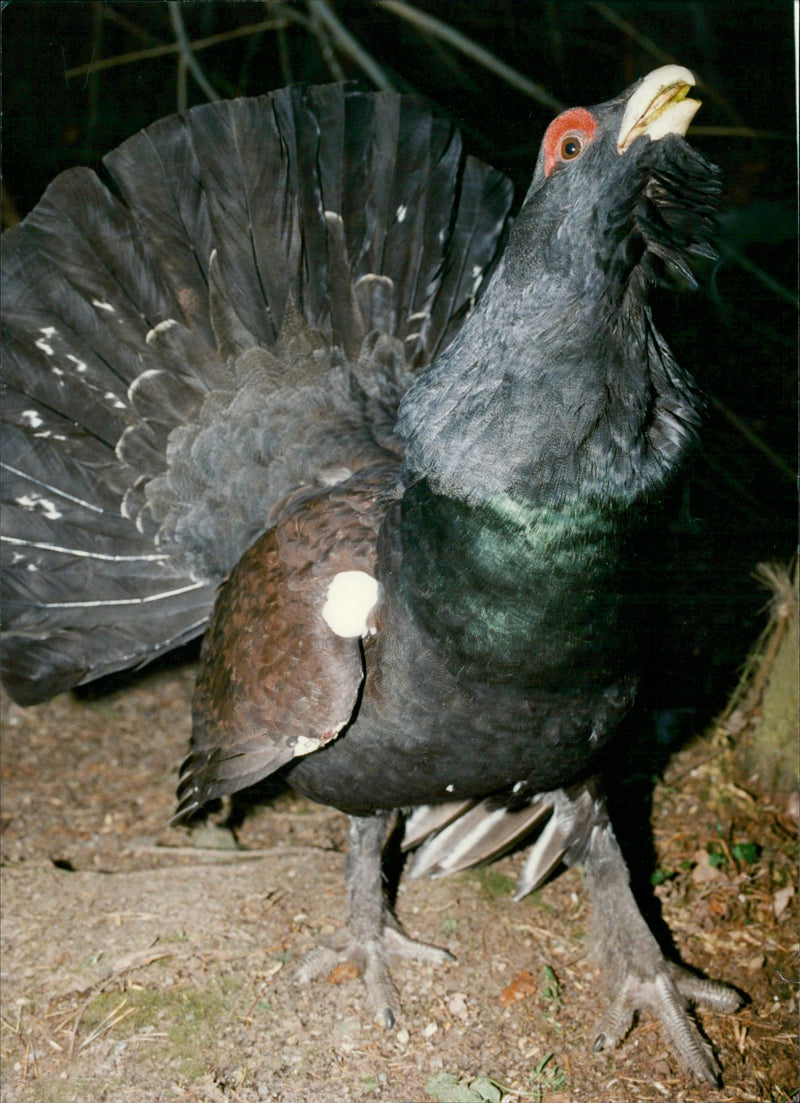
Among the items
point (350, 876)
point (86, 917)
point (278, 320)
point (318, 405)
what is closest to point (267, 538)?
point (318, 405)

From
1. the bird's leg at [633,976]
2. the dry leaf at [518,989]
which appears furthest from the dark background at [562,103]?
the dry leaf at [518,989]

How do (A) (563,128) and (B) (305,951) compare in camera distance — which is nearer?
(A) (563,128)

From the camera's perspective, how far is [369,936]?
136 inches

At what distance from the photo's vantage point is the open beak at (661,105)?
6.92 feet

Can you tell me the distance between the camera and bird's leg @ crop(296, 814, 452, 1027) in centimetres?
335

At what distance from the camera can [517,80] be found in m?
4.04

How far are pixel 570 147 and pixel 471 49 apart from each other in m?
2.06

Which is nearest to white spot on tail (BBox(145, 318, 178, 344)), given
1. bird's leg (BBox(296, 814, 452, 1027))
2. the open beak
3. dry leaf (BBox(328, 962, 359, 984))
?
bird's leg (BBox(296, 814, 452, 1027))

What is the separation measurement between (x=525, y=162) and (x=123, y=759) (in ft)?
10.4

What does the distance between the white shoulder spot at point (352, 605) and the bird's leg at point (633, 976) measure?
1.25 m

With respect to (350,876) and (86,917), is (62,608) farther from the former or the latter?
(350,876)

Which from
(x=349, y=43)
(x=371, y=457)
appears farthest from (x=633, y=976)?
(x=349, y=43)

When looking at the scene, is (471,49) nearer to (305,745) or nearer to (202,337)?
(202,337)

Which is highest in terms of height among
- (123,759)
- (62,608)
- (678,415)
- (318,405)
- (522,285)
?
(522,285)
